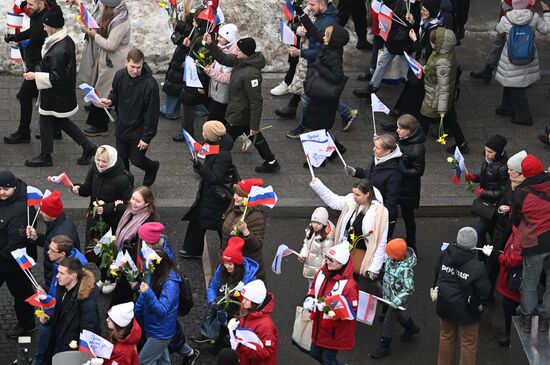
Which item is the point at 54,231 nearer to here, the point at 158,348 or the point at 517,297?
the point at 158,348

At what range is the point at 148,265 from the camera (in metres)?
10.5

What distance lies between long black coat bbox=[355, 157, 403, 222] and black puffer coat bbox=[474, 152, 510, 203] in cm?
87

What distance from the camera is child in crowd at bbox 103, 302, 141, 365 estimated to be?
9.73 m

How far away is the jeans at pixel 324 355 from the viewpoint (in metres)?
10.9

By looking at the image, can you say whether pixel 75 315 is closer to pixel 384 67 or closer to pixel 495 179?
pixel 495 179

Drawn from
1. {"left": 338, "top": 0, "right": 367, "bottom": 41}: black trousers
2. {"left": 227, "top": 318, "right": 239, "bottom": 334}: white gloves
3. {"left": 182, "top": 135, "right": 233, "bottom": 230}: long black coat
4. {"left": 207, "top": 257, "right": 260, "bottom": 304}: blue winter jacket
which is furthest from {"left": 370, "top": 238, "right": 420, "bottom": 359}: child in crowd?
{"left": 338, "top": 0, "right": 367, "bottom": 41}: black trousers

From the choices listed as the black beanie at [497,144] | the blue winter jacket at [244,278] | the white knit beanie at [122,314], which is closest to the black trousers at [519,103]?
the black beanie at [497,144]

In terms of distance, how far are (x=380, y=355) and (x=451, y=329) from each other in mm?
873

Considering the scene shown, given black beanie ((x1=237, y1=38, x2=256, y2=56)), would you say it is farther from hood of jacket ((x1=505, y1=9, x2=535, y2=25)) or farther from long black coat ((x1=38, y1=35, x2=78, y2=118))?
hood of jacket ((x1=505, y1=9, x2=535, y2=25))

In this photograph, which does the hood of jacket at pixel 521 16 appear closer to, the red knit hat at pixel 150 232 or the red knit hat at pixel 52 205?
the red knit hat at pixel 150 232

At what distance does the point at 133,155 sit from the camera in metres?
13.9

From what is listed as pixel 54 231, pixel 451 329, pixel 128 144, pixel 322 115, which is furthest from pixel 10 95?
pixel 451 329

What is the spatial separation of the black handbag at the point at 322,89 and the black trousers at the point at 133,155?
209 cm

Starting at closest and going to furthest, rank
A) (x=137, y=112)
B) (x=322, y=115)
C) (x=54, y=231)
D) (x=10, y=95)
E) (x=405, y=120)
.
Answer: (x=54, y=231), (x=405, y=120), (x=137, y=112), (x=322, y=115), (x=10, y=95)
